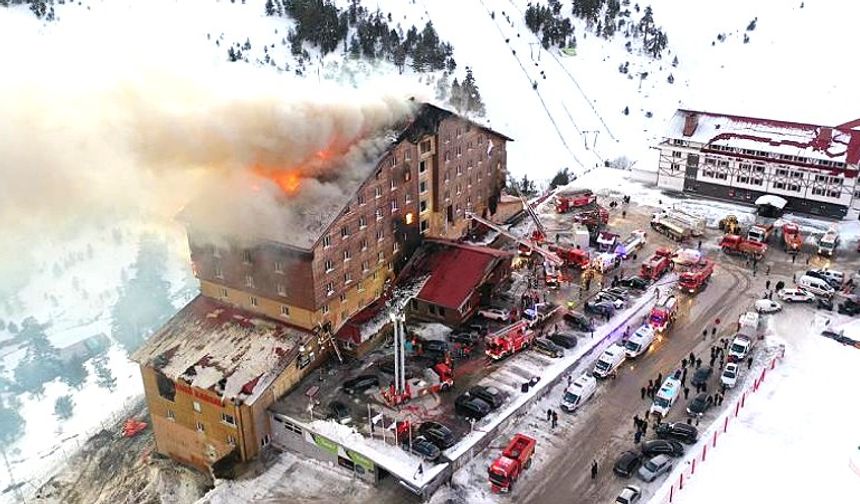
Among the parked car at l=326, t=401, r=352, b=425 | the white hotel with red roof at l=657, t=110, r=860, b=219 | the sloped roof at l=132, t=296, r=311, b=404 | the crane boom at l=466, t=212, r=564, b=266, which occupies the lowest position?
the parked car at l=326, t=401, r=352, b=425

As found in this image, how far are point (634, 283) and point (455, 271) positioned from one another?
14.3 meters

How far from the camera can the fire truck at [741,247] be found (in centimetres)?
6481

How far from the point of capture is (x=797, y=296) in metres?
57.7

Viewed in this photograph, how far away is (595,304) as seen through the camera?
5525cm

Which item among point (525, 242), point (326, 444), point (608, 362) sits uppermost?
point (525, 242)

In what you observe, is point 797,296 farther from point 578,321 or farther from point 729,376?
point 578,321

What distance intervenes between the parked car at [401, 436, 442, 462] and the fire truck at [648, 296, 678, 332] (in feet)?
66.6

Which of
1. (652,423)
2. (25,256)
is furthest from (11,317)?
(652,423)

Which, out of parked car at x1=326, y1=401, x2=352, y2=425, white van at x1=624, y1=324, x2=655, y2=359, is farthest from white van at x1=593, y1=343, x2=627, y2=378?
parked car at x1=326, y1=401, x2=352, y2=425

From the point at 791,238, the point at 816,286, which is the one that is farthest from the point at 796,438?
the point at 791,238

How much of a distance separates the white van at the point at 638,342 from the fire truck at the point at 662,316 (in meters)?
1.91

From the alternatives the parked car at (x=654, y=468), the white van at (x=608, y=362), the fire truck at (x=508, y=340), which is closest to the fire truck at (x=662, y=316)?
the white van at (x=608, y=362)

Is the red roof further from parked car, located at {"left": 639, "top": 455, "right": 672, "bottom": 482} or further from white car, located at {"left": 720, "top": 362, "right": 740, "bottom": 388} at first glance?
parked car, located at {"left": 639, "top": 455, "right": 672, "bottom": 482}

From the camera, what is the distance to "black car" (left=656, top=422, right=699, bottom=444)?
141ft
